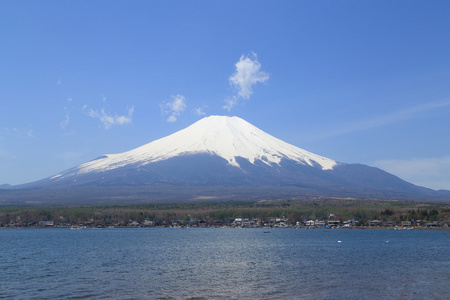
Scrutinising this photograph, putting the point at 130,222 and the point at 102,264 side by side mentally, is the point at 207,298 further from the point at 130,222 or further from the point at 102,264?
the point at 130,222

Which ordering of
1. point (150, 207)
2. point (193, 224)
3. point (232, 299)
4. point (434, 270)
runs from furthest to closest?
point (150, 207) < point (193, 224) < point (434, 270) < point (232, 299)

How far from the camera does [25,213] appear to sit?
139250 mm

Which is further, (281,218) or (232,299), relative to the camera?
(281,218)

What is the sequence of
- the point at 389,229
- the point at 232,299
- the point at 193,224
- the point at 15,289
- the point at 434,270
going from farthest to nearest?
the point at 193,224
the point at 389,229
the point at 434,270
the point at 15,289
the point at 232,299

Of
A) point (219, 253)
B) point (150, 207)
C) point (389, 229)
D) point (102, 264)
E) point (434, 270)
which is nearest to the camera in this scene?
point (434, 270)

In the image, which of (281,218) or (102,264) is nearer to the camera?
(102,264)

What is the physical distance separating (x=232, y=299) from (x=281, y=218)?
108840 millimetres

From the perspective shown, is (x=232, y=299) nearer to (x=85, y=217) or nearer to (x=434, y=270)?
(x=434, y=270)

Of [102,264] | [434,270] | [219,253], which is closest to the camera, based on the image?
[434,270]

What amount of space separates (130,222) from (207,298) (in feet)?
361

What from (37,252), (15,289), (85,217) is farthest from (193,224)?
(15,289)

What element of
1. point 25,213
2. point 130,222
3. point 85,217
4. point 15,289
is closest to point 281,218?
point 130,222

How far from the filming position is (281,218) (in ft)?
444

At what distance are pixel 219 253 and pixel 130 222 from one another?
83.3 metres
